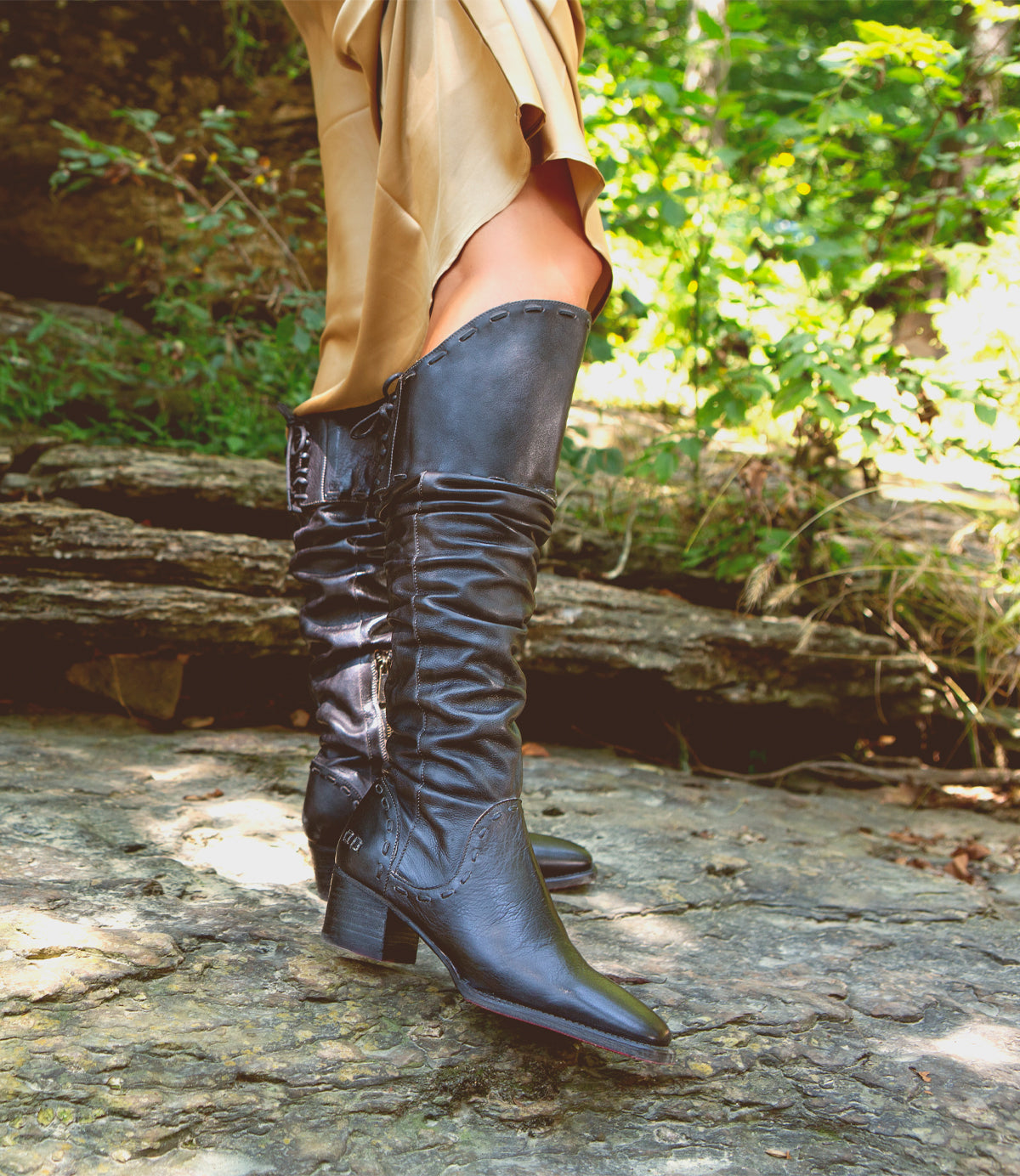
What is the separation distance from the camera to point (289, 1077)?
2.77 feet

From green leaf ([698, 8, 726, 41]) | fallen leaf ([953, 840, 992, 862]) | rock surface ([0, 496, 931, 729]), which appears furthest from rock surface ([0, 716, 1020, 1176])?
Result: green leaf ([698, 8, 726, 41])

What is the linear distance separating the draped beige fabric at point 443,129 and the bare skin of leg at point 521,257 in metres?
0.02

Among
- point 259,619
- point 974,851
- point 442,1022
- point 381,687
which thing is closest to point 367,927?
point 442,1022

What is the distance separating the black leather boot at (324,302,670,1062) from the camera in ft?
3.25

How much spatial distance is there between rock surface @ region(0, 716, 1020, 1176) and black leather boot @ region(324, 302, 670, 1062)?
122 millimetres

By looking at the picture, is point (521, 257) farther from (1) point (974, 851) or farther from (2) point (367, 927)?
(1) point (974, 851)

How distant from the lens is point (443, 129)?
1044 mm

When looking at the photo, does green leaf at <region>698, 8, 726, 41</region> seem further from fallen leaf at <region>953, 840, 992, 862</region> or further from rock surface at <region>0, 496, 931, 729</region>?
fallen leaf at <region>953, 840, 992, 862</region>

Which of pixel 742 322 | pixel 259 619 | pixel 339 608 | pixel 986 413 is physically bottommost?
pixel 259 619

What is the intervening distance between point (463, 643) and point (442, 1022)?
427mm

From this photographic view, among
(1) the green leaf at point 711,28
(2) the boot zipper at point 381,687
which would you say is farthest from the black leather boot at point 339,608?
(1) the green leaf at point 711,28

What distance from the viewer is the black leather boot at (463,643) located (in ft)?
3.25

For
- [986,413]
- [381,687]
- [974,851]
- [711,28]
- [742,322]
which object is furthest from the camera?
[742,322]

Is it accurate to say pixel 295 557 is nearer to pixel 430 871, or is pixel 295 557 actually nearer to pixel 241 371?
pixel 430 871
